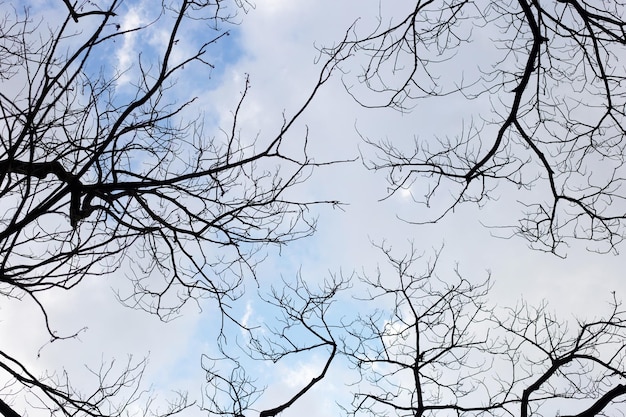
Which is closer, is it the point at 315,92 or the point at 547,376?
the point at 315,92

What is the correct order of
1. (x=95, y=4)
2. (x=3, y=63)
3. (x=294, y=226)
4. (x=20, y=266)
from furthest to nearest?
(x=294, y=226) → (x=3, y=63) → (x=95, y=4) → (x=20, y=266)

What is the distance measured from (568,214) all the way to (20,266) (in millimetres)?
4166

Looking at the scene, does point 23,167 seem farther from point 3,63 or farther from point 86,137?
point 3,63

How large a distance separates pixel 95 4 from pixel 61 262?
1.67m

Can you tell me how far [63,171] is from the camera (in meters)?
3.65

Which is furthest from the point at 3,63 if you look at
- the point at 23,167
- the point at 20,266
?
the point at 20,266

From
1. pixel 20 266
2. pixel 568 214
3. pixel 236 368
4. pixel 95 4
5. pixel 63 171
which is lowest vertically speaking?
pixel 20 266

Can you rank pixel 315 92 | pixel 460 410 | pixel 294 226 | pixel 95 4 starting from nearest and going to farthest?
pixel 315 92
pixel 95 4
pixel 294 226
pixel 460 410

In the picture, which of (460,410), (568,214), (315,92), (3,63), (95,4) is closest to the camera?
(315,92)

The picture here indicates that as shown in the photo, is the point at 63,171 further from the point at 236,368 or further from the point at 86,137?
the point at 236,368

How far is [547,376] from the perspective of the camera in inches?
206

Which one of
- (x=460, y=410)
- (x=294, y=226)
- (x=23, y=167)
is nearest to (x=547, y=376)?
(x=460, y=410)

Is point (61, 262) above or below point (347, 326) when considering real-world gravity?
below

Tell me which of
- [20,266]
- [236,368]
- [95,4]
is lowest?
[20,266]
